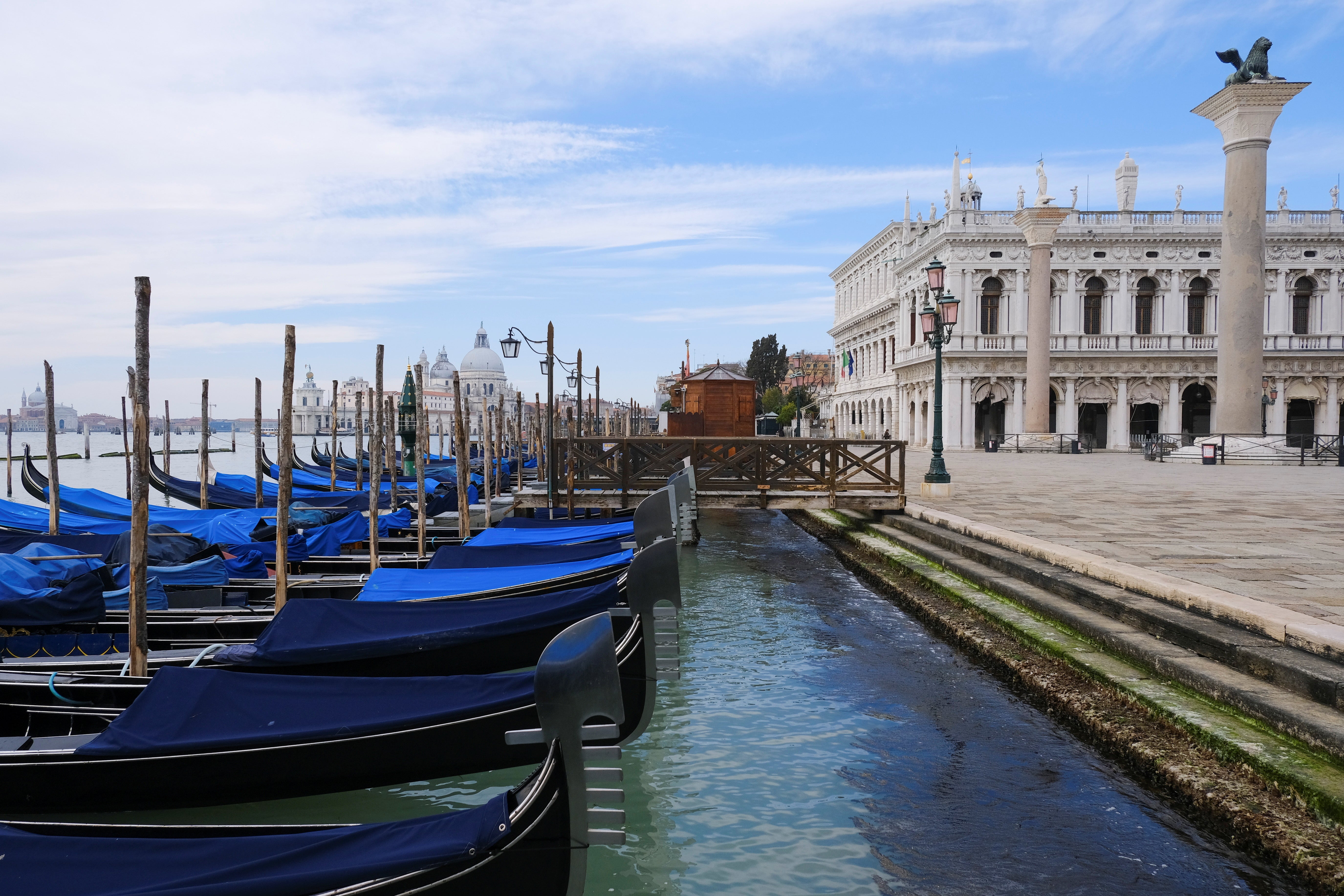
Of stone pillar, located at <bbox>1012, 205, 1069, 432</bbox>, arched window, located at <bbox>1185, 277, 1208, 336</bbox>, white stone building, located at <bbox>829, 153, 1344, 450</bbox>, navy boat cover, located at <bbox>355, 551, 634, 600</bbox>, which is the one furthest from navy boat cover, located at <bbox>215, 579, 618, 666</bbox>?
arched window, located at <bbox>1185, 277, 1208, 336</bbox>

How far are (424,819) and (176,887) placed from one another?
0.60 m

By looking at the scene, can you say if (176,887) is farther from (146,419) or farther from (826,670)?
(826,670)

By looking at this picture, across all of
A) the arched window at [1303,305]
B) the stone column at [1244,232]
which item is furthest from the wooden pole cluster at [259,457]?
the arched window at [1303,305]

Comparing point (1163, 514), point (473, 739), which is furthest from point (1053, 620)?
point (1163, 514)

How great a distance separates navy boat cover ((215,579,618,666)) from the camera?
479cm

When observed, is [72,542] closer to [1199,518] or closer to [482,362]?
Answer: [1199,518]

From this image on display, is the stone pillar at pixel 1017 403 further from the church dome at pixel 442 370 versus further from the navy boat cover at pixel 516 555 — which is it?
the church dome at pixel 442 370

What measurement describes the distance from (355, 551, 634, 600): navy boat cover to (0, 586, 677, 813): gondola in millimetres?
1834

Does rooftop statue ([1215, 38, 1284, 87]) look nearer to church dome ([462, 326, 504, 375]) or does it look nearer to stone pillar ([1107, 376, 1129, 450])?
stone pillar ([1107, 376, 1129, 450])

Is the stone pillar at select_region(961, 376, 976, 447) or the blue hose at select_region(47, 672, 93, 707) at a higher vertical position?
the stone pillar at select_region(961, 376, 976, 447)

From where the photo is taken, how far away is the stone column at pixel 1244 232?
18422mm

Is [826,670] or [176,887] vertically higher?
[176,887]

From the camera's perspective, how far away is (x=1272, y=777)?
3473 millimetres

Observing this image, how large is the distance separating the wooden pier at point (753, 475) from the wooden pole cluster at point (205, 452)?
4815 mm
